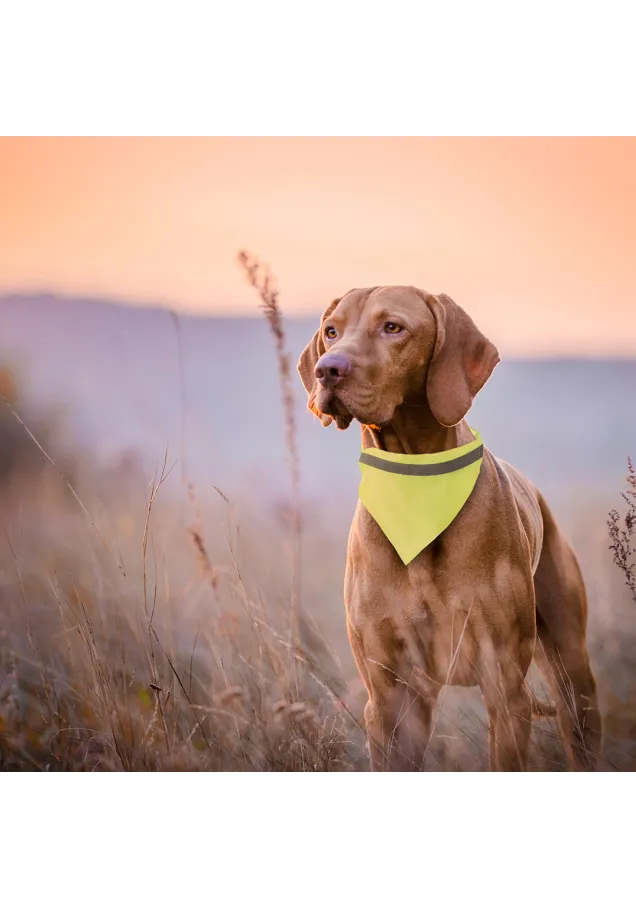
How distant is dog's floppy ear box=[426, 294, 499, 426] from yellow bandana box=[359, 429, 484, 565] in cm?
21

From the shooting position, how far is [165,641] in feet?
11.7

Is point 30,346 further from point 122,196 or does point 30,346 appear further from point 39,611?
point 39,611

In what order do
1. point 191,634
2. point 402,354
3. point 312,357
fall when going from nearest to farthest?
1. point 402,354
2. point 312,357
3. point 191,634

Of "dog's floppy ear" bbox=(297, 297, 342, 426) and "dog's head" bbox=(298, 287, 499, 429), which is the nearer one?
"dog's head" bbox=(298, 287, 499, 429)

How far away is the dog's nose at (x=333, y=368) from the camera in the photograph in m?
2.81

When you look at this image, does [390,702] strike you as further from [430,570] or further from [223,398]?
[223,398]

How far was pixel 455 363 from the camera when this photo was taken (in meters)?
3.04

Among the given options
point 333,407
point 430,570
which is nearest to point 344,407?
point 333,407

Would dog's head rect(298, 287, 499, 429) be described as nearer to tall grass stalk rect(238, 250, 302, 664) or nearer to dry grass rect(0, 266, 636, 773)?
tall grass stalk rect(238, 250, 302, 664)

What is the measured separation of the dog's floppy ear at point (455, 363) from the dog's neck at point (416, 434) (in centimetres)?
12

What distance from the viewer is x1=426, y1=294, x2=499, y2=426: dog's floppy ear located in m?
3.01

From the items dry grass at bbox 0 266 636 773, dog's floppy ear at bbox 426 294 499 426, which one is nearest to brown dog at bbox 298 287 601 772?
dog's floppy ear at bbox 426 294 499 426

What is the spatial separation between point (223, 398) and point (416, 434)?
2.94 ft

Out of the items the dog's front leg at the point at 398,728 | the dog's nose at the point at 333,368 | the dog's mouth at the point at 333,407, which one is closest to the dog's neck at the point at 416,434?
the dog's mouth at the point at 333,407
